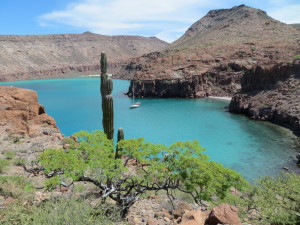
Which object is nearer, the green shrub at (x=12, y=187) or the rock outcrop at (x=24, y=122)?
the green shrub at (x=12, y=187)

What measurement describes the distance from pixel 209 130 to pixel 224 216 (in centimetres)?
3112

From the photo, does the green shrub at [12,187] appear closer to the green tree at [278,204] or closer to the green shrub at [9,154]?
A: the green shrub at [9,154]

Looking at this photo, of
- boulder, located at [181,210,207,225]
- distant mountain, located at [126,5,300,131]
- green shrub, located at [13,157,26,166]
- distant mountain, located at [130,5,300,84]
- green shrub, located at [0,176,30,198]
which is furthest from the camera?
distant mountain, located at [130,5,300,84]

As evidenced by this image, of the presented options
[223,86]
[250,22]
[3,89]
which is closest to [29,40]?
[250,22]

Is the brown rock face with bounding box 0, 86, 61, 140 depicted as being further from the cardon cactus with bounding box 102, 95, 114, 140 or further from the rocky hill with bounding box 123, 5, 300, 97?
the rocky hill with bounding box 123, 5, 300, 97

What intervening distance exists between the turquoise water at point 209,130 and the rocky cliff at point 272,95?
2324mm

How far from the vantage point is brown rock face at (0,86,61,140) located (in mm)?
23031

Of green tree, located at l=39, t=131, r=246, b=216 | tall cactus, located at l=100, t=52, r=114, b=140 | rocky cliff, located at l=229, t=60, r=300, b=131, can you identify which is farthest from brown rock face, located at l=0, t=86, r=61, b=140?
rocky cliff, located at l=229, t=60, r=300, b=131

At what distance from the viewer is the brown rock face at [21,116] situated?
23031 millimetres

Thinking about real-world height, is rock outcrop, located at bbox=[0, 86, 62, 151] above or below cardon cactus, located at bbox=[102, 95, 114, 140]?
below

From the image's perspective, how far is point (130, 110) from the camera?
186 feet

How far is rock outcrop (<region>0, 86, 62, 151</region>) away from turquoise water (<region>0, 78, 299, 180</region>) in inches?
519

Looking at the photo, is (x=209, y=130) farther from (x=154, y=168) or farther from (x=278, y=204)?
(x=154, y=168)

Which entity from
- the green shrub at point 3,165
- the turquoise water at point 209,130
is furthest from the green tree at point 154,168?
the turquoise water at point 209,130
